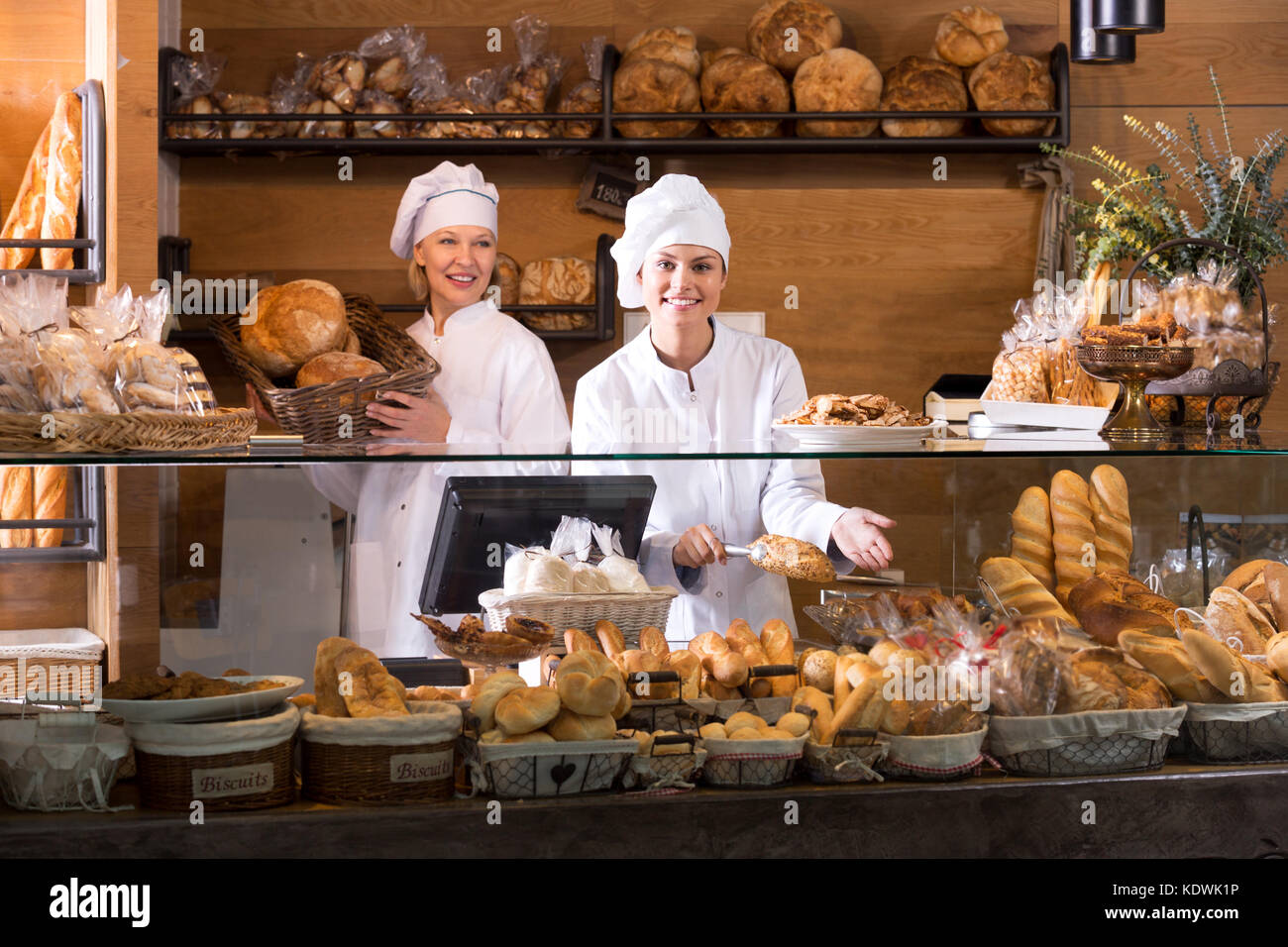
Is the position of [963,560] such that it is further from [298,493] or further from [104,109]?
[104,109]

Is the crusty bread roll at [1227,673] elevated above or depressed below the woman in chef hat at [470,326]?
below

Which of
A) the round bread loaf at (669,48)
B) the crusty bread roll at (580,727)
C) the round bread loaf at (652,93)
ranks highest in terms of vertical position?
the round bread loaf at (669,48)

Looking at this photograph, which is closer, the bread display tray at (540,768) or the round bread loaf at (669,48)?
the bread display tray at (540,768)

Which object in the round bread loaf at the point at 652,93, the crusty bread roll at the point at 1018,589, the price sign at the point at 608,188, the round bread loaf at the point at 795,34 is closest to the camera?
the crusty bread roll at the point at 1018,589

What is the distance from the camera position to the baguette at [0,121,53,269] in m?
2.89

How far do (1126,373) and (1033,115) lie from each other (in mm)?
1952

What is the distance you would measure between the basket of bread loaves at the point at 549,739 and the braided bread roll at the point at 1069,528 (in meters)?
0.77

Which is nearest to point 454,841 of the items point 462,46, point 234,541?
point 234,541

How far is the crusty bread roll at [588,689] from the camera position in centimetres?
146

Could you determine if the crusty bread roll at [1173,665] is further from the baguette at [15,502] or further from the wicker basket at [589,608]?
the baguette at [15,502]

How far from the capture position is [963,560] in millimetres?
1762

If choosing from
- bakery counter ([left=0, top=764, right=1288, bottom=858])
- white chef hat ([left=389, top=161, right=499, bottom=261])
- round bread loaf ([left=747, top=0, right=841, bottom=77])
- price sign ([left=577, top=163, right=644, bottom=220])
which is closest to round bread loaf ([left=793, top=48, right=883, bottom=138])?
round bread loaf ([left=747, top=0, right=841, bottom=77])

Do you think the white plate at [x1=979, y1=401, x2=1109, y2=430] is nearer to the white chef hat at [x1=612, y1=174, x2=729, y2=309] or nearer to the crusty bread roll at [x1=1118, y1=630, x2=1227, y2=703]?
the crusty bread roll at [x1=1118, y1=630, x2=1227, y2=703]

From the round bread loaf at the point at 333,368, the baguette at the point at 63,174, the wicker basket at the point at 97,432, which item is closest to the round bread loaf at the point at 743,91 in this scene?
the baguette at the point at 63,174
